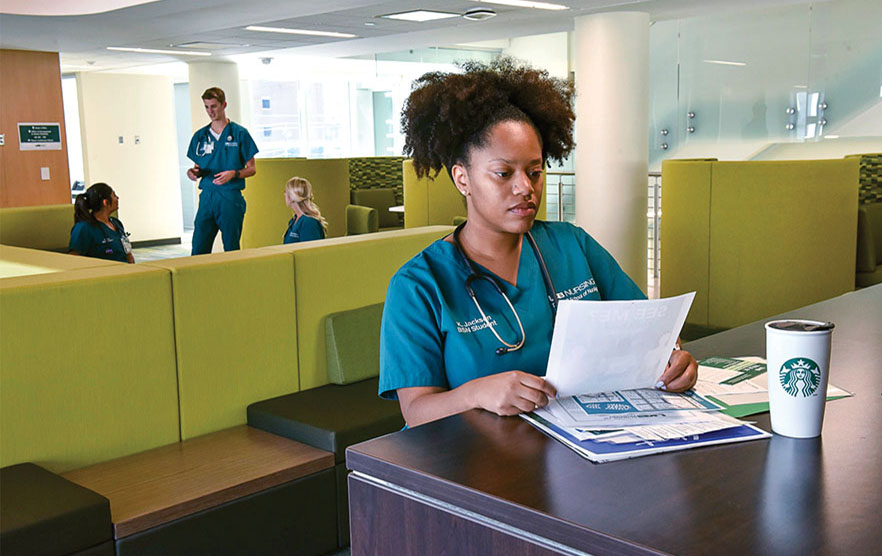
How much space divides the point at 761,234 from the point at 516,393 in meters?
4.75

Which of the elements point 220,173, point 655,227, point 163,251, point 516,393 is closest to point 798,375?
point 516,393

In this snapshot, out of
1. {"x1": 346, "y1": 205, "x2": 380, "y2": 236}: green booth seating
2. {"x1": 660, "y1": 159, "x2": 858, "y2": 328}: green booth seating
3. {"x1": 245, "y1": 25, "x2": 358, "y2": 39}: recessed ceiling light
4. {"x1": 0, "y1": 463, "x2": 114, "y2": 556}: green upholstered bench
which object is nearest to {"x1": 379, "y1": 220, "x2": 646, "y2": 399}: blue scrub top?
{"x1": 0, "y1": 463, "x2": 114, "y2": 556}: green upholstered bench

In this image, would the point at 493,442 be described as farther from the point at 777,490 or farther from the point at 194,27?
the point at 194,27

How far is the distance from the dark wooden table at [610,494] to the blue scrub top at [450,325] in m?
0.23

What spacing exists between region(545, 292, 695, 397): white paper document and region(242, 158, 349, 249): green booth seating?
7236 millimetres

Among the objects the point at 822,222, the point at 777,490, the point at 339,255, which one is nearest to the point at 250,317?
the point at 339,255

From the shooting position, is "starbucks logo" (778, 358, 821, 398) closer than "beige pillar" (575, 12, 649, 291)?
Yes

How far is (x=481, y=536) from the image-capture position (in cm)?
112

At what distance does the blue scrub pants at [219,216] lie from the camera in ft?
23.2

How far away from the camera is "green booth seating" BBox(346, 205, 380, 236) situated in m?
7.66

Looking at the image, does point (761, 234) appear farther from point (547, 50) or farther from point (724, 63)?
point (547, 50)

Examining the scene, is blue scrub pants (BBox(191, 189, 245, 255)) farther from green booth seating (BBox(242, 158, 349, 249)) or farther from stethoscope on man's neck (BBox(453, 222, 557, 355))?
stethoscope on man's neck (BBox(453, 222, 557, 355))

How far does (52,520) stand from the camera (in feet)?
7.21

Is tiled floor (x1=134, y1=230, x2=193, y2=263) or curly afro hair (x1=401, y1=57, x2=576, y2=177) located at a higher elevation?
curly afro hair (x1=401, y1=57, x2=576, y2=177)
